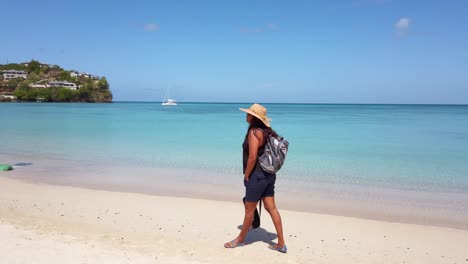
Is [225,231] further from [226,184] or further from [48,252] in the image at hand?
[226,184]

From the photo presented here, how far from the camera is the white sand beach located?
401 cm

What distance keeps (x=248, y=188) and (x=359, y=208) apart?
338 centimetres

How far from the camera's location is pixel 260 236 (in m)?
4.84

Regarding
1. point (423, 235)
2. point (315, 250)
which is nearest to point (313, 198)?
point (423, 235)

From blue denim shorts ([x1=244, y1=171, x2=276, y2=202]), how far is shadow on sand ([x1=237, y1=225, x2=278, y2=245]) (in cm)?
85

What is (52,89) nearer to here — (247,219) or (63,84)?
(63,84)

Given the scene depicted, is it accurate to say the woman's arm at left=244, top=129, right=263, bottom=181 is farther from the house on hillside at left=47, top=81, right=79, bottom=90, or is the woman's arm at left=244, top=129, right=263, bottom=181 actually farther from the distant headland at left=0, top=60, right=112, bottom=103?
the house on hillside at left=47, top=81, right=79, bottom=90

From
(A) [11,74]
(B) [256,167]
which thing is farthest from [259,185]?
(A) [11,74]

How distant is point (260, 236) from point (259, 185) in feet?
3.85

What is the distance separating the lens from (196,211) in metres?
5.92

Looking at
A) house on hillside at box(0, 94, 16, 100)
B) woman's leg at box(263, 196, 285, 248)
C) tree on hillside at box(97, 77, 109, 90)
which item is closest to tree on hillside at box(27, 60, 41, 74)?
tree on hillside at box(97, 77, 109, 90)

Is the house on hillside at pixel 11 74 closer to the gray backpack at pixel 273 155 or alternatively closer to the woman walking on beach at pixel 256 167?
the woman walking on beach at pixel 256 167

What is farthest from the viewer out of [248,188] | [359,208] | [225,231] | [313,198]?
[313,198]

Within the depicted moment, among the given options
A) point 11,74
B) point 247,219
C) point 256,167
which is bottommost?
point 247,219
